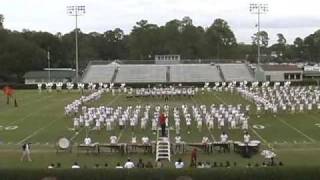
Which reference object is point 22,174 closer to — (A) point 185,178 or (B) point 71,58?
(A) point 185,178

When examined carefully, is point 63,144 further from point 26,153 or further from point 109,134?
point 109,134

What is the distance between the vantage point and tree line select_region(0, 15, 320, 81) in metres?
106

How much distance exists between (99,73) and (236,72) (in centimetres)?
1905

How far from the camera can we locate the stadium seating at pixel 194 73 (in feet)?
292

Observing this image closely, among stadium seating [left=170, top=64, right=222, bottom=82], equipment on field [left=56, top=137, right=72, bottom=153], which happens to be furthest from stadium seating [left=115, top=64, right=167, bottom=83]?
equipment on field [left=56, top=137, right=72, bottom=153]

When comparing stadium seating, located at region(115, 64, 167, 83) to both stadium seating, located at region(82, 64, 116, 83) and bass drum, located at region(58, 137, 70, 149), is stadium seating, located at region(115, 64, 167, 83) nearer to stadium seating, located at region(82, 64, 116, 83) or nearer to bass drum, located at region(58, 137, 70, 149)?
stadium seating, located at region(82, 64, 116, 83)

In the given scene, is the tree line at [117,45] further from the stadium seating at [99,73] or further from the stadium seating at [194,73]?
the stadium seating at [194,73]

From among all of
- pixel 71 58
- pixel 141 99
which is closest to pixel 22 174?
pixel 141 99

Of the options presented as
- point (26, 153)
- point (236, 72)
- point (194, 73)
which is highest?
point (236, 72)

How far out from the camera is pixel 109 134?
34.6 metres

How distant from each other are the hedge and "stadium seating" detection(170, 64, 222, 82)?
68380mm

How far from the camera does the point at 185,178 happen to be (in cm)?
1794

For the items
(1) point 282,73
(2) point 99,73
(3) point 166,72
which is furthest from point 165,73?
(1) point 282,73

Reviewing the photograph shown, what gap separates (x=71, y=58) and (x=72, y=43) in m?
3.75
